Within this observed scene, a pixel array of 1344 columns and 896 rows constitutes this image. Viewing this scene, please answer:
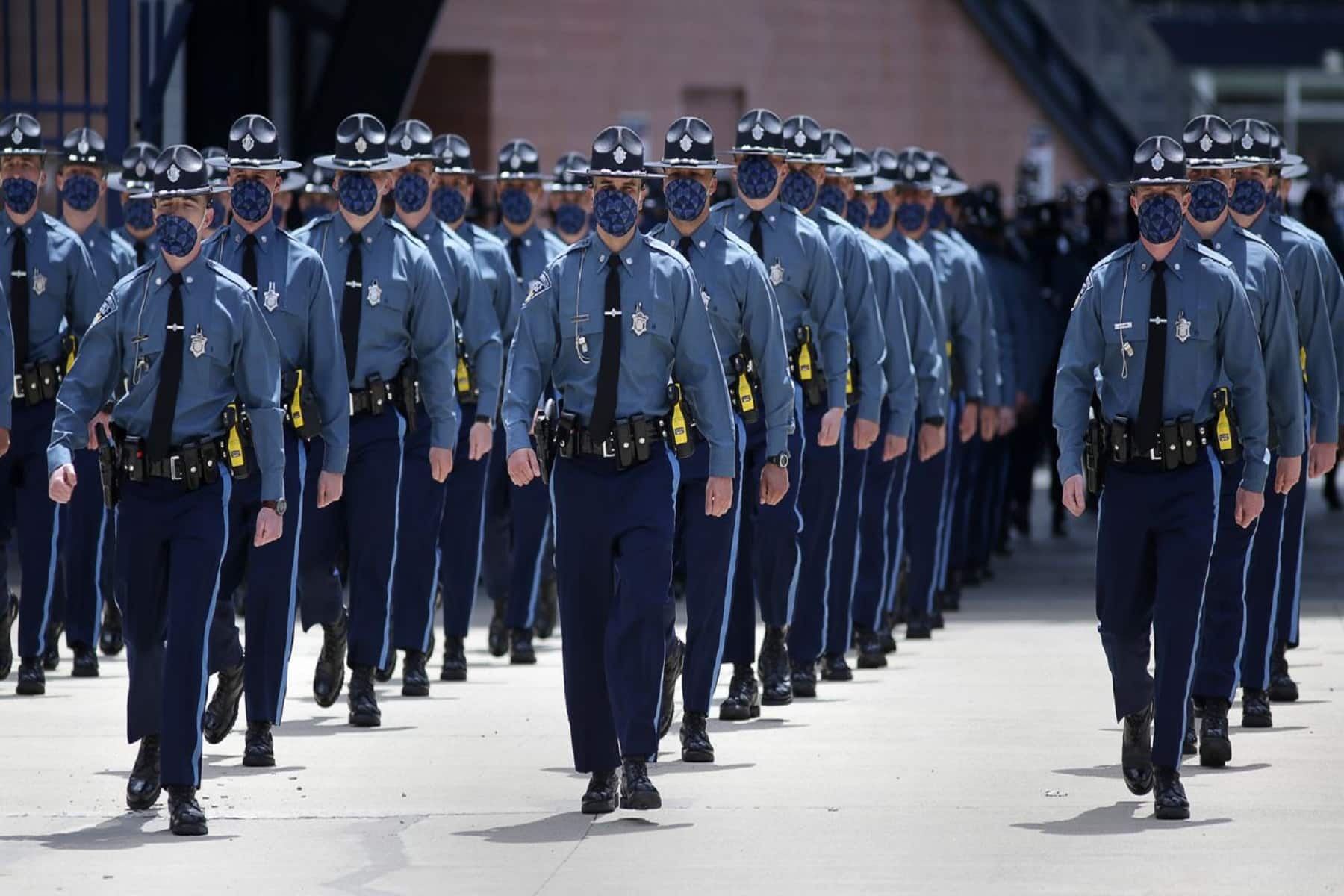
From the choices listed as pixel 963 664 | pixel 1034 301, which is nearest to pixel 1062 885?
pixel 963 664

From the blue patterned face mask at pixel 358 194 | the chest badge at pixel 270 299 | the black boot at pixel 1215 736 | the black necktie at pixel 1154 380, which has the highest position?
the blue patterned face mask at pixel 358 194

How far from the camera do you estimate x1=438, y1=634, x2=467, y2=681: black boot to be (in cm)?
1366

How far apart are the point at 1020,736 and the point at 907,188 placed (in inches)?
188

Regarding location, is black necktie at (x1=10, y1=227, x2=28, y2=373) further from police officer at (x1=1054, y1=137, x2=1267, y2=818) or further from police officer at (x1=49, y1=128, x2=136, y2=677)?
police officer at (x1=1054, y1=137, x2=1267, y2=818)

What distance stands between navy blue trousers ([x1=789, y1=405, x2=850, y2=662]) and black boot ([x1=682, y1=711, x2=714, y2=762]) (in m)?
1.83

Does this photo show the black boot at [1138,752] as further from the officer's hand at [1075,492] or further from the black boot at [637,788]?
the black boot at [637,788]

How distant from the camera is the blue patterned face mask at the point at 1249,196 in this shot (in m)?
11.7

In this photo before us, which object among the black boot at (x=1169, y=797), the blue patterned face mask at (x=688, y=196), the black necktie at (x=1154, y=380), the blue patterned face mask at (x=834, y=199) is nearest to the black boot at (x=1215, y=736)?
the black boot at (x=1169, y=797)

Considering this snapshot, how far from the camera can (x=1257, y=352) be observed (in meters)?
9.73

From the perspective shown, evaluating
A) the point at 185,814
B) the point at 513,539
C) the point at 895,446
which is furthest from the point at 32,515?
the point at 185,814

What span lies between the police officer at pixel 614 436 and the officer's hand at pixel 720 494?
221mm

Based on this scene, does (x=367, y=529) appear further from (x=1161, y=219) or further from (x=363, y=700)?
(x=1161, y=219)

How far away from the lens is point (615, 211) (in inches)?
384

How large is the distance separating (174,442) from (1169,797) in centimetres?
338
